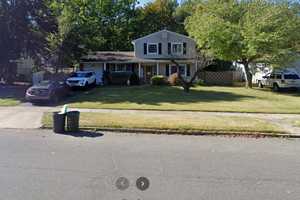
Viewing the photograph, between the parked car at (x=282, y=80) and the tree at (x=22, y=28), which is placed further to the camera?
the parked car at (x=282, y=80)

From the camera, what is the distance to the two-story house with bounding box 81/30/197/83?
4688 centimetres

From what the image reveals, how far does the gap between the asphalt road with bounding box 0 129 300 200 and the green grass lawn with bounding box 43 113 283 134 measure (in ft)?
5.99

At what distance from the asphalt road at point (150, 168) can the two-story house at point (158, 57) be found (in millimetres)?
33444

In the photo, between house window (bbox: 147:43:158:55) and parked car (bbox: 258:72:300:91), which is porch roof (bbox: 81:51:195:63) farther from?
parked car (bbox: 258:72:300:91)

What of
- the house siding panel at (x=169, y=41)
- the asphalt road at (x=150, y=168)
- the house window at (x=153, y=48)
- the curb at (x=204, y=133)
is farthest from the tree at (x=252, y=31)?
the asphalt road at (x=150, y=168)

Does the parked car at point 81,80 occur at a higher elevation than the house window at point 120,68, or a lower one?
lower

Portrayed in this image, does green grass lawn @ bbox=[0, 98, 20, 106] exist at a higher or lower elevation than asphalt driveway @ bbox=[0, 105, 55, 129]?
higher

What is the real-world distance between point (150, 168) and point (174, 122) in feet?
25.9

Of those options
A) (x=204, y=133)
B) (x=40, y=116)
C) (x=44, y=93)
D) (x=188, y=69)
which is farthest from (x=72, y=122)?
(x=188, y=69)

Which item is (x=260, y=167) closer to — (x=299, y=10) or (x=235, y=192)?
(x=235, y=192)

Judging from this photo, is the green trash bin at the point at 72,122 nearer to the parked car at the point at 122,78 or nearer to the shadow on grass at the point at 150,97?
the shadow on grass at the point at 150,97

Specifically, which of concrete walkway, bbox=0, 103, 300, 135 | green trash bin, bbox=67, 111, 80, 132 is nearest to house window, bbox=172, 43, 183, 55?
concrete walkway, bbox=0, 103, 300, 135

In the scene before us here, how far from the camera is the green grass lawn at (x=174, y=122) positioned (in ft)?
50.9

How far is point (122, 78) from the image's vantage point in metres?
44.2
